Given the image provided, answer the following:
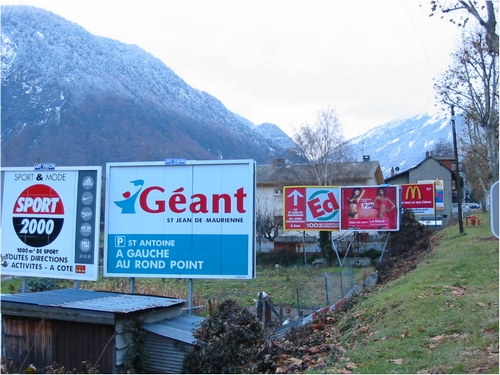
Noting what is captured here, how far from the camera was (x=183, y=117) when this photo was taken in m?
178

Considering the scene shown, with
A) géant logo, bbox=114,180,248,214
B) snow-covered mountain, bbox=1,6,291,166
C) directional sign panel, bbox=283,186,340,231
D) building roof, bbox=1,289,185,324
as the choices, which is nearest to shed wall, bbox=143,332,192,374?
building roof, bbox=1,289,185,324

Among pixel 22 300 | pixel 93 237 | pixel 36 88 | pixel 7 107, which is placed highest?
pixel 36 88

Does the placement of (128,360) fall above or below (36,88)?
below

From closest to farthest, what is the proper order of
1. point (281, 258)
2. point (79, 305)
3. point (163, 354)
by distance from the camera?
point (163, 354), point (79, 305), point (281, 258)

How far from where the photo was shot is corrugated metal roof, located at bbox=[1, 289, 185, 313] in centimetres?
1068

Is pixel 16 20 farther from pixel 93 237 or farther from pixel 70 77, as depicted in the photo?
pixel 93 237

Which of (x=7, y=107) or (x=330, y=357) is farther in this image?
(x=7, y=107)

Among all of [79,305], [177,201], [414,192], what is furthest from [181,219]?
[414,192]

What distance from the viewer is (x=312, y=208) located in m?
32.4

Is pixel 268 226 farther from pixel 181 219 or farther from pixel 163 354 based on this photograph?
pixel 163 354

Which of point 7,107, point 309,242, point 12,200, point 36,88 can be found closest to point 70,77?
point 36,88

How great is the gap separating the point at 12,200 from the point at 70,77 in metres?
176

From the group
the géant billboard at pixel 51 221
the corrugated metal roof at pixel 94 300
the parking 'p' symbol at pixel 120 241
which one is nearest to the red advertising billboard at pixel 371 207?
the parking 'p' symbol at pixel 120 241

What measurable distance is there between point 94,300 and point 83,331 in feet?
3.47
